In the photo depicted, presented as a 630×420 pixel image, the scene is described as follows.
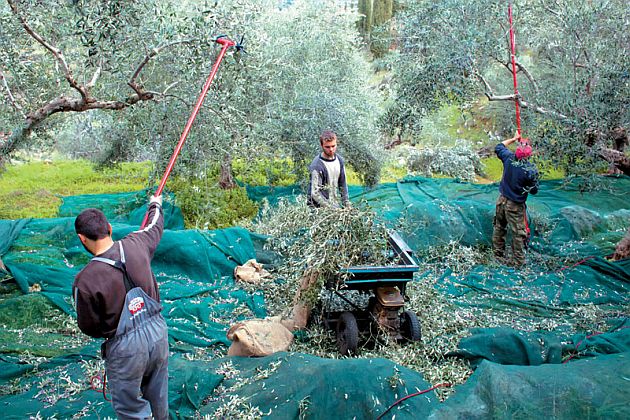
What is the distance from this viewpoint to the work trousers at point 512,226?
8.52 m

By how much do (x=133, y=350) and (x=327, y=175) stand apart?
3.86 metres

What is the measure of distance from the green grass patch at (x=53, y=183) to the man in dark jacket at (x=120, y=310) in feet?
29.6

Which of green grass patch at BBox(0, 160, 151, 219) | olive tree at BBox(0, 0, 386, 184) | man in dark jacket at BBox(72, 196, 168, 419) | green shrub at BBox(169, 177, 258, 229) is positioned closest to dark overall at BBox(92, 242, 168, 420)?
man in dark jacket at BBox(72, 196, 168, 419)

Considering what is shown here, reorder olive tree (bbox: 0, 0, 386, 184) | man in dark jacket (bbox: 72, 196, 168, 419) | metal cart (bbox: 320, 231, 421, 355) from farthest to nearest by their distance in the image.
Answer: olive tree (bbox: 0, 0, 386, 184) < metal cart (bbox: 320, 231, 421, 355) < man in dark jacket (bbox: 72, 196, 168, 419)

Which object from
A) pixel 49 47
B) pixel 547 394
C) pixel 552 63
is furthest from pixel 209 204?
pixel 547 394

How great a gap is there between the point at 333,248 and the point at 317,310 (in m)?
1.08

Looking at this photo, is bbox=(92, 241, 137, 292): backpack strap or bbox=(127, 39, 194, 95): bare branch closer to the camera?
bbox=(92, 241, 137, 292): backpack strap

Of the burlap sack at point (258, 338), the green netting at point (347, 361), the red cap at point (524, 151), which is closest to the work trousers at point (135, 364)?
the green netting at point (347, 361)

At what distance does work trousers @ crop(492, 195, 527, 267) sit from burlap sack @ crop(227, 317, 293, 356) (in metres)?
4.47

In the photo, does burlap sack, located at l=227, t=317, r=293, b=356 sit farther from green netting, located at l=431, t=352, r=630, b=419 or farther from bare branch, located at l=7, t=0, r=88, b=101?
bare branch, located at l=7, t=0, r=88, b=101

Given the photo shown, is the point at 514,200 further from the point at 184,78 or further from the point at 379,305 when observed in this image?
the point at 184,78

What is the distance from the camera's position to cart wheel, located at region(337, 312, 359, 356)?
5.63 m

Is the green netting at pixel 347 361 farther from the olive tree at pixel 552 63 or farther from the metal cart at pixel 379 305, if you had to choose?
the olive tree at pixel 552 63

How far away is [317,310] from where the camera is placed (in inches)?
252
